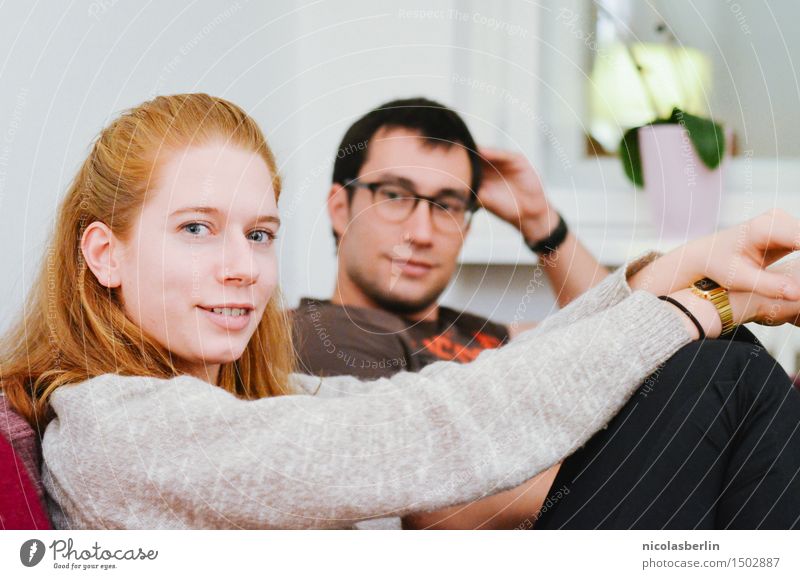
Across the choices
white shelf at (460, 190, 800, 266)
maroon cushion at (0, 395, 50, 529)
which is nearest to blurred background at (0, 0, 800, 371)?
white shelf at (460, 190, 800, 266)

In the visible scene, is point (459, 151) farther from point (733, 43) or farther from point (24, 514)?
point (24, 514)

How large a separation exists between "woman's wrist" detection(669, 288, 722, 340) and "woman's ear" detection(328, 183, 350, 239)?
0.41 m

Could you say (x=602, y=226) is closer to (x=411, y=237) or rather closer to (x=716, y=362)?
(x=411, y=237)

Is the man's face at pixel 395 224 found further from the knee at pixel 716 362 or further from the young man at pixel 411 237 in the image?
the knee at pixel 716 362

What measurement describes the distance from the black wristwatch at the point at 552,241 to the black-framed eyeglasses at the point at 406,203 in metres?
0.10

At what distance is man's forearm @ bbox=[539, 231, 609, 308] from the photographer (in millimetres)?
1021

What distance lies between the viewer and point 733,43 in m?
1.06

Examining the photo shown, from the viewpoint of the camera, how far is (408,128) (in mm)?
963

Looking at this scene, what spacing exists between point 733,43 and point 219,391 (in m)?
0.79

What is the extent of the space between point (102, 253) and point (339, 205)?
35cm

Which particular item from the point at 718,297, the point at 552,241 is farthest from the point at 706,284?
the point at 552,241

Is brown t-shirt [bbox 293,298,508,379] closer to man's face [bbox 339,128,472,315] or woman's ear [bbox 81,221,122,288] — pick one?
man's face [bbox 339,128,472,315]
